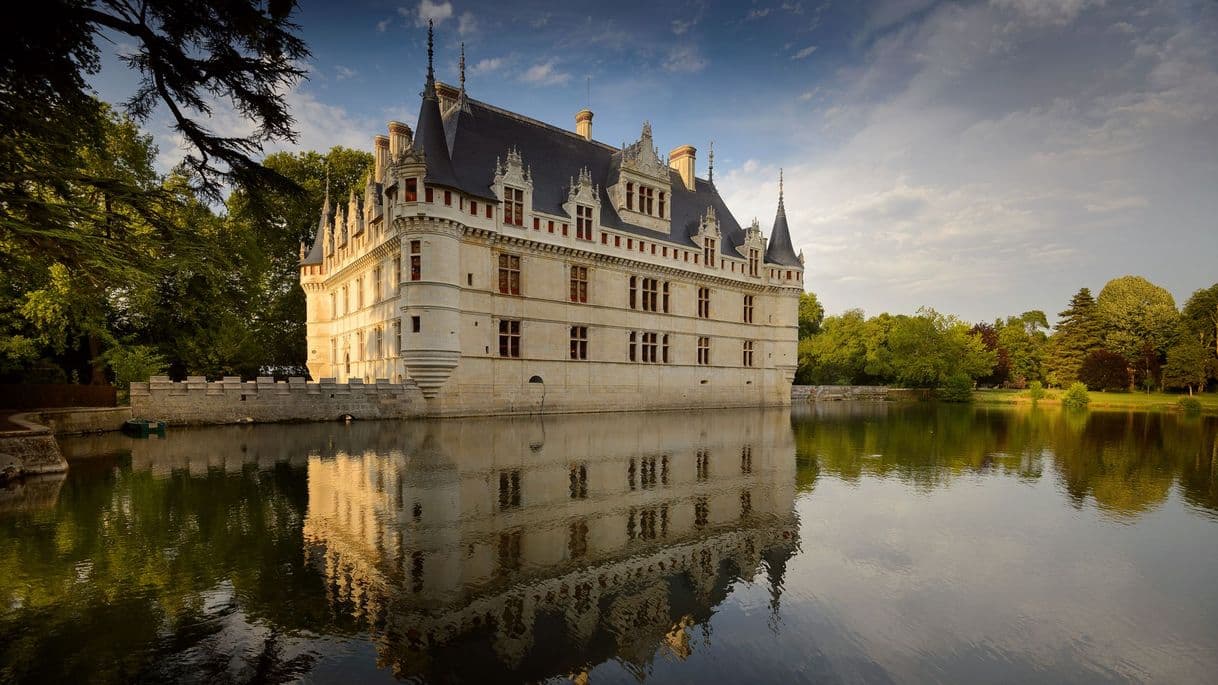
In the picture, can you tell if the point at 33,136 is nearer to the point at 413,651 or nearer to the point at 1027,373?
the point at 413,651

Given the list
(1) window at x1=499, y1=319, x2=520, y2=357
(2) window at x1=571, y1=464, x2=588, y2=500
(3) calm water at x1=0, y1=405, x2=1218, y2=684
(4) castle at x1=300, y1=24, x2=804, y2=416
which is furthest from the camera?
(1) window at x1=499, y1=319, x2=520, y2=357

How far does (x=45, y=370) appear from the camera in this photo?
77.4ft

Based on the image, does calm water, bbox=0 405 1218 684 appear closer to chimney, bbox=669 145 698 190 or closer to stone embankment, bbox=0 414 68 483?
stone embankment, bbox=0 414 68 483

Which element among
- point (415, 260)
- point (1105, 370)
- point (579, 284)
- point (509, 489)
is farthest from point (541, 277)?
point (1105, 370)

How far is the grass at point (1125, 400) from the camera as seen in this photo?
41.8 metres

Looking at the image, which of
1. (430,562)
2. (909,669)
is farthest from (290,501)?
(909,669)

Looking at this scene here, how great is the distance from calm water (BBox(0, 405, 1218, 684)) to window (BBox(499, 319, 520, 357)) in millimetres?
13407

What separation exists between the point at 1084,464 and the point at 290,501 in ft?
61.4

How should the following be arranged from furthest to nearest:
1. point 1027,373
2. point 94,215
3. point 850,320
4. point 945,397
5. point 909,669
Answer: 1. point 1027,373
2. point 850,320
3. point 945,397
4. point 94,215
5. point 909,669

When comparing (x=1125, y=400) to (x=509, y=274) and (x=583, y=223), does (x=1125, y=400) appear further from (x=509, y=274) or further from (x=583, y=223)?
(x=509, y=274)

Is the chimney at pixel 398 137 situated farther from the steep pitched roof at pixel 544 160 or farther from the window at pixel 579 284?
the window at pixel 579 284

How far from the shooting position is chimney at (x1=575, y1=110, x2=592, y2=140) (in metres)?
34.0

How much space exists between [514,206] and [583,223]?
394 centimetres

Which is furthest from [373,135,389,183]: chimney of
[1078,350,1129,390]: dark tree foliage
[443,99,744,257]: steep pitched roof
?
[1078,350,1129,390]: dark tree foliage
